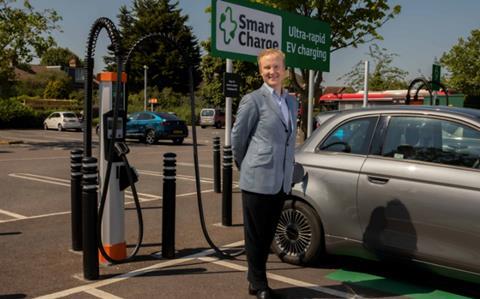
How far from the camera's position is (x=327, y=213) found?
4.77 meters

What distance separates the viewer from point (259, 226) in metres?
4.02

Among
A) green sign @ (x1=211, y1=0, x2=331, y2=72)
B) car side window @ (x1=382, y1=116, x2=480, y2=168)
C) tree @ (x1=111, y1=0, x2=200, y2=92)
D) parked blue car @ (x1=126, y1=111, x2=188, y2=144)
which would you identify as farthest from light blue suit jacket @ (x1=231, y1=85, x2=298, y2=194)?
tree @ (x1=111, y1=0, x2=200, y2=92)

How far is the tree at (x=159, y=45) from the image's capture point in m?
60.0

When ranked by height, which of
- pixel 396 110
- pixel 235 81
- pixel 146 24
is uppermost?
pixel 146 24

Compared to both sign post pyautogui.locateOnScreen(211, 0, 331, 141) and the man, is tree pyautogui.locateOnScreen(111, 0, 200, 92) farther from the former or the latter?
the man

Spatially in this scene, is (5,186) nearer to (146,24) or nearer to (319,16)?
(319,16)

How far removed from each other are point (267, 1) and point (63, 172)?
926 cm

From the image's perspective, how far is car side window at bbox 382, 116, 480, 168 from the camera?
4168mm

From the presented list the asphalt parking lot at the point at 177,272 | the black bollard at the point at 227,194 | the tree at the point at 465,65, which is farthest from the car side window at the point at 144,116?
the tree at the point at 465,65

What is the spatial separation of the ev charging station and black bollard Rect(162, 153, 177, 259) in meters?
0.43

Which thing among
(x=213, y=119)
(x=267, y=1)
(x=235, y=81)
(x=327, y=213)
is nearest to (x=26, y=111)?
(x=213, y=119)

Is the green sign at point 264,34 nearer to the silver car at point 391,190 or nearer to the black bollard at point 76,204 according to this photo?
the black bollard at point 76,204

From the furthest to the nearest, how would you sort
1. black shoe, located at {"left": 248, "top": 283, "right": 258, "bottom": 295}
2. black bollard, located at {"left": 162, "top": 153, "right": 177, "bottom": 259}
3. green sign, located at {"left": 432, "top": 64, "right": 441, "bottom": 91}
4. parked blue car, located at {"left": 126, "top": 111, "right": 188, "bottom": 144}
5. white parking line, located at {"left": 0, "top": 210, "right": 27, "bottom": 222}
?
parked blue car, located at {"left": 126, "top": 111, "right": 188, "bottom": 144}, green sign, located at {"left": 432, "top": 64, "right": 441, "bottom": 91}, white parking line, located at {"left": 0, "top": 210, "right": 27, "bottom": 222}, black bollard, located at {"left": 162, "top": 153, "right": 177, "bottom": 259}, black shoe, located at {"left": 248, "top": 283, "right": 258, "bottom": 295}

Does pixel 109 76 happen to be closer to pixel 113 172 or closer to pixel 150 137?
pixel 113 172
